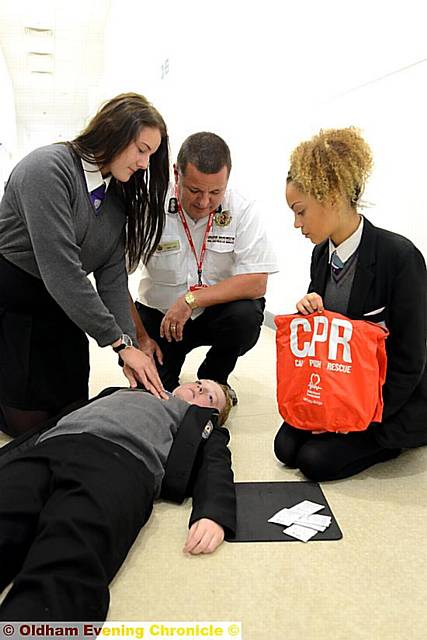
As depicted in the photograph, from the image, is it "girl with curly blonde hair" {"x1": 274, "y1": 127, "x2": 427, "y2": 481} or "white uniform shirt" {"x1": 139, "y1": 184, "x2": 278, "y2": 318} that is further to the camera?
"white uniform shirt" {"x1": 139, "y1": 184, "x2": 278, "y2": 318}

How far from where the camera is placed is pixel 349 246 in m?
1.79

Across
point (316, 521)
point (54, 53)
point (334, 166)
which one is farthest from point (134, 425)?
point (54, 53)

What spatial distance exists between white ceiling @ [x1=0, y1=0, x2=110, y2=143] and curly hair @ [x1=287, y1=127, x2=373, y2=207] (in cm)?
671

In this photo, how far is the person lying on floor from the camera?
1.07 metres

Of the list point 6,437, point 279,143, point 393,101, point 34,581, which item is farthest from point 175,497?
point 279,143

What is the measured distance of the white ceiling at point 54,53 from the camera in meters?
7.52

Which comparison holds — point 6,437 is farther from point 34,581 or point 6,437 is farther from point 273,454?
point 34,581

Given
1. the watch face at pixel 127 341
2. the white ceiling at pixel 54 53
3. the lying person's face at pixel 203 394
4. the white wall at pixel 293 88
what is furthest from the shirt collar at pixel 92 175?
the white ceiling at pixel 54 53

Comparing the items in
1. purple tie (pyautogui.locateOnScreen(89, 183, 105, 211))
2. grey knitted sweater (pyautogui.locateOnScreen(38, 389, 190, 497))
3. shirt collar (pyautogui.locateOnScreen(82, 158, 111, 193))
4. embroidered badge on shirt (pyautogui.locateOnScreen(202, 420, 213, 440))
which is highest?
shirt collar (pyautogui.locateOnScreen(82, 158, 111, 193))

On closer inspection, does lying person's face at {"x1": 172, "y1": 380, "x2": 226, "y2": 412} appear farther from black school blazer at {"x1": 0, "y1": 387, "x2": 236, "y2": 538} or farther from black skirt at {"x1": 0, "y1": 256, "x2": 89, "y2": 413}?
black skirt at {"x1": 0, "y1": 256, "x2": 89, "y2": 413}

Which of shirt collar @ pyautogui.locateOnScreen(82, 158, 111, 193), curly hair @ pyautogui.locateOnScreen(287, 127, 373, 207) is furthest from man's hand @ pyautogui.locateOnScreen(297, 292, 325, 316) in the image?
shirt collar @ pyautogui.locateOnScreen(82, 158, 111, 193)

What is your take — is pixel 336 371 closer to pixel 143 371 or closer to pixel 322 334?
pixel 322 334

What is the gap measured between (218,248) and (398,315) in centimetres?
84

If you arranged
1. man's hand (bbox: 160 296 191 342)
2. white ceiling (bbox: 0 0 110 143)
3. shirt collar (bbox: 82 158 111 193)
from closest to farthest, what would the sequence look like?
1. shirt collar (bbox: 82 158 111 193)
2. man's hand (bbox: 160 296 191 342)
3. white ceiling (bbox: 0 0 110 143)
